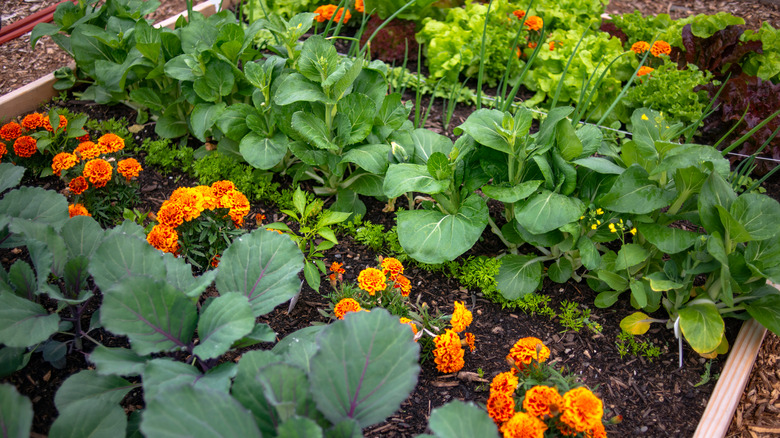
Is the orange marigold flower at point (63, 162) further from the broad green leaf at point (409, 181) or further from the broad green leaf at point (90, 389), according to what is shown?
the broad green leaf at point (409, 181)

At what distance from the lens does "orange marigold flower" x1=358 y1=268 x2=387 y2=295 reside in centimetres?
198

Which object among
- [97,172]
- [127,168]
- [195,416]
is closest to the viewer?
[195,416]

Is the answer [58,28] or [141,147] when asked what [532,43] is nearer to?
[141,147]

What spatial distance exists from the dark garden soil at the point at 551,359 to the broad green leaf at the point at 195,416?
68 cm

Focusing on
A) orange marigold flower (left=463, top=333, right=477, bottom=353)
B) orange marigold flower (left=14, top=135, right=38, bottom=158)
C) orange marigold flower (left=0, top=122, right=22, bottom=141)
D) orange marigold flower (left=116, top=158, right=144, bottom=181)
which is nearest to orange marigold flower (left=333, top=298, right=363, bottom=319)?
orange marigold flower (left=463, top=333, right=477, bottom=353)

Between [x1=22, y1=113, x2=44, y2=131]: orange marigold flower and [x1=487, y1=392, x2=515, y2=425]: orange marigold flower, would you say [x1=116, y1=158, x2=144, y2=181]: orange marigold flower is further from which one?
[x1=487, y1=392, x2=515, y2=425]: orange marigold flower

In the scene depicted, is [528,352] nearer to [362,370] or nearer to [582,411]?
[582,411]

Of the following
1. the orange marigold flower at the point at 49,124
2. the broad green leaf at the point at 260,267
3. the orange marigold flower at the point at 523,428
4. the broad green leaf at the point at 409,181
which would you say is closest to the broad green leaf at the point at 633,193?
the broad green leaf at the point at 409,181

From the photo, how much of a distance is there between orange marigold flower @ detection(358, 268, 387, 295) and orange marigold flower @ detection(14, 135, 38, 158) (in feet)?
5.99

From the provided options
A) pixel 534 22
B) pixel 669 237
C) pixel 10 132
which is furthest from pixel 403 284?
pixel 534 22

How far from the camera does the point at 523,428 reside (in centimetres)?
157

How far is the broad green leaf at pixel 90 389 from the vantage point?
5.06 ft

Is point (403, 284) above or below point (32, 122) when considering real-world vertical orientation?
below

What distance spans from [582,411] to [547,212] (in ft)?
2.71
